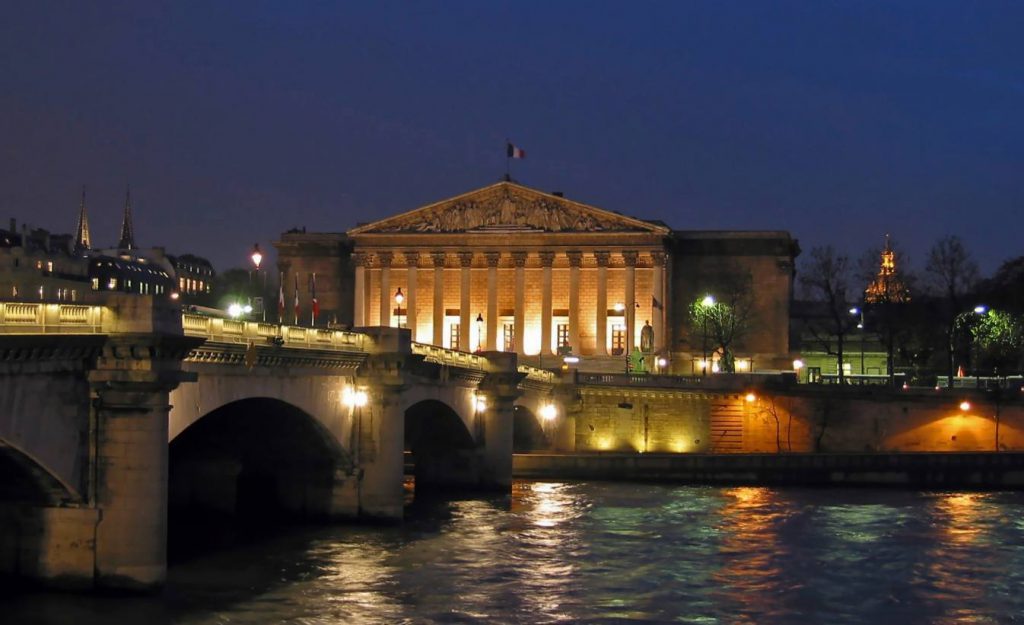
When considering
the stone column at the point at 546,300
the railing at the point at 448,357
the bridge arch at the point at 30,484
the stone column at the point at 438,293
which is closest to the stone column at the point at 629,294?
the stone column at the point at 546,300

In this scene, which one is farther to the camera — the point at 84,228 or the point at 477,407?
the point at 84,228

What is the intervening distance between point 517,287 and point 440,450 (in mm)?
66173

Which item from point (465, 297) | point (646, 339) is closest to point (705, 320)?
point (646, 339)

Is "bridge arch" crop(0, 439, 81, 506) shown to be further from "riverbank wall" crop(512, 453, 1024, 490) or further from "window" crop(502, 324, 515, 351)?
"window" crop(502, 324, 515, 351)

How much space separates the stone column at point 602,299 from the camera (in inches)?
5497

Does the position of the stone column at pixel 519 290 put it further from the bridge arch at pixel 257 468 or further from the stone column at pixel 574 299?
the bridge arch at pixel 257 468

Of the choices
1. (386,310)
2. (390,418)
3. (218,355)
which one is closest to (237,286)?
(386,310)

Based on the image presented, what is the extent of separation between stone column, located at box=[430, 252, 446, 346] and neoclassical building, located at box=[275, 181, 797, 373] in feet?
0.30

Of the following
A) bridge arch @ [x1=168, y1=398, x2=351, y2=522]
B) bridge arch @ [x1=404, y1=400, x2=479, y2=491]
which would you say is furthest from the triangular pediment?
bridge arch @ [x1=168, y1=398, x2=351, y2=522]

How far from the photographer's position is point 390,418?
2298 inches

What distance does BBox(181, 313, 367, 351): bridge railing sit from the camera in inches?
1711

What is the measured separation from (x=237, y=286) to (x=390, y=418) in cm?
12787

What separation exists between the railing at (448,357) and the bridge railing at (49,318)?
24.4 m

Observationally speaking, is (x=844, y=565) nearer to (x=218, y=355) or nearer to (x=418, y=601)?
(x=418, y=601)
